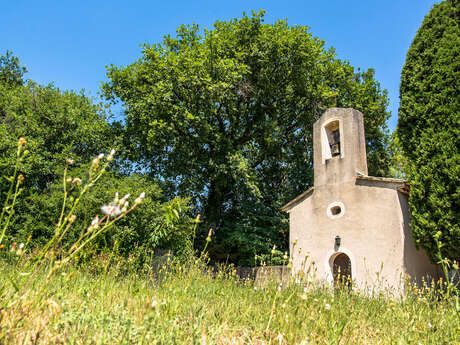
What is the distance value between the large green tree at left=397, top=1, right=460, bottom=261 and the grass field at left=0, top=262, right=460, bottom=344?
16.6 feet

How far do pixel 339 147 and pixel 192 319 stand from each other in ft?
33.8

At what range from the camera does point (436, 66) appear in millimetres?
9883

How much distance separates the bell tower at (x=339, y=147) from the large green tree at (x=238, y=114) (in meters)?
3.88

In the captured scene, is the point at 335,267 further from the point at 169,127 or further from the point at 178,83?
the point at 178,83

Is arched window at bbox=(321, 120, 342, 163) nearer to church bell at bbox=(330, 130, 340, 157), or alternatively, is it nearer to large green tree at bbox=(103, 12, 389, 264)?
church bell at bbox=(330, 130, 340, 157)

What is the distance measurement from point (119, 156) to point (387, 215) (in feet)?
44.7

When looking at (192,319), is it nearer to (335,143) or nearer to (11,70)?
(335,143)

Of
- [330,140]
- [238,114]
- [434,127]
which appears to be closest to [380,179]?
[434,127]

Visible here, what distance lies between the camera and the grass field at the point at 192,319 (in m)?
2.10

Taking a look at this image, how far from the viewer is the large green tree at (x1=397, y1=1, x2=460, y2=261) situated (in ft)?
28.6

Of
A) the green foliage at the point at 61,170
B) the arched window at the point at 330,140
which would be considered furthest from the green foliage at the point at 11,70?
the arched window at the point at 330,140

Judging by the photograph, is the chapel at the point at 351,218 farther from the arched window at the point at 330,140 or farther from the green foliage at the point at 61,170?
the green foliage at the point at 61,170

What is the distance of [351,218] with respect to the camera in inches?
424

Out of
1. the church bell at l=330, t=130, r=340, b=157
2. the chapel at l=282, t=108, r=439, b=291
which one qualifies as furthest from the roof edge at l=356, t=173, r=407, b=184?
the church bell at l=330, t=130, r=340, b=157
